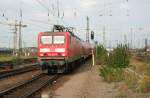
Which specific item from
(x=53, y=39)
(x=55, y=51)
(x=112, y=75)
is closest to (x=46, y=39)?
(x=53, y=39)

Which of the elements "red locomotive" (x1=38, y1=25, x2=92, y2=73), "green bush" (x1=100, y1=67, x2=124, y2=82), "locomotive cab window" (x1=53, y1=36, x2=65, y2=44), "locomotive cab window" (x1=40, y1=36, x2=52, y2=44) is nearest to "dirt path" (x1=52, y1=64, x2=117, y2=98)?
"green bush" (x1=100, y1=67, x2=124, y2=82)

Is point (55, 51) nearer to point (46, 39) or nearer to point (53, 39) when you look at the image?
point (53, 39)

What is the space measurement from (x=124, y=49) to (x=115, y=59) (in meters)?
1.40

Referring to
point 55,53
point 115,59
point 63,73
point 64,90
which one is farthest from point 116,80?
point 63,73

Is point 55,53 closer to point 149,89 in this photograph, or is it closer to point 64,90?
point 64,90

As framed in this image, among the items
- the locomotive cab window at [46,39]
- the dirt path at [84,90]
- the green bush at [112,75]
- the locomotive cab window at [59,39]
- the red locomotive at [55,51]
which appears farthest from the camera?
the locomotive cab window at [46,39]

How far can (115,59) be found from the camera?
22.6m

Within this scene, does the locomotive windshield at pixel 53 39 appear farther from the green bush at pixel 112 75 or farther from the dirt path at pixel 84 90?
the dirt path at pixel 84 90

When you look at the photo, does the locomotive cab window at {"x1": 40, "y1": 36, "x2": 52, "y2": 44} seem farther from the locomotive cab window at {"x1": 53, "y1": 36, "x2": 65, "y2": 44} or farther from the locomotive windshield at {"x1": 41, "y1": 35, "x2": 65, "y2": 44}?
the locomotive cab window at {"x1": 53, "y1": 36, "x2": 65, "y2": 44}

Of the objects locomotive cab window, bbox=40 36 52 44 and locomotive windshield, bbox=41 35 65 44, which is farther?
locomotive cab window, bbox=40 36 52 44

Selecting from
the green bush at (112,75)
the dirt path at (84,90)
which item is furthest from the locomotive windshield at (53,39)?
the dirt path at (84,90)

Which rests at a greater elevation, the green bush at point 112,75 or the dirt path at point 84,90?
the green bush at point 112,75

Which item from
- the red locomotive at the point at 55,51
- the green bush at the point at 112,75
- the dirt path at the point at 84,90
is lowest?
the dirt path at the point at 84,90

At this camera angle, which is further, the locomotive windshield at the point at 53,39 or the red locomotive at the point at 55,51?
the locomotive windshield at the point at 53,39
